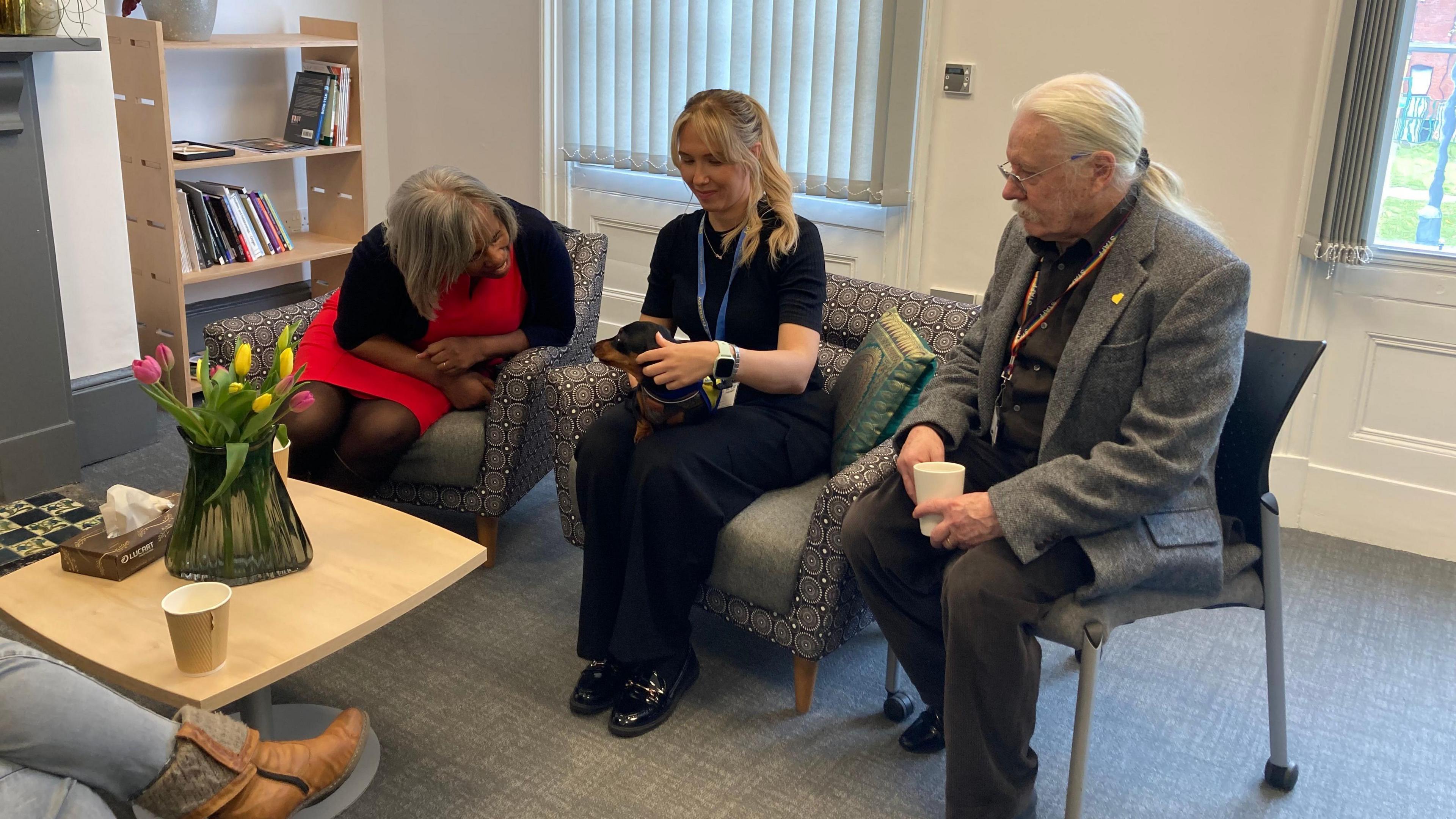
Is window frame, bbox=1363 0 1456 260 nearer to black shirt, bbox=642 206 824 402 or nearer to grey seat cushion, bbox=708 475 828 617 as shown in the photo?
black shirt, bbox=642 206 824 402

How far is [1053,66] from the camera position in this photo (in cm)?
329

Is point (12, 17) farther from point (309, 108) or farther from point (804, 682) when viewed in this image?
point (804, 682)

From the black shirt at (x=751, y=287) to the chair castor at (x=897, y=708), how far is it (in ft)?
2.18

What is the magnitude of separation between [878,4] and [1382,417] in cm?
186

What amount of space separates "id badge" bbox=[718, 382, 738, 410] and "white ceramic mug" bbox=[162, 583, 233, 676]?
1039 mm

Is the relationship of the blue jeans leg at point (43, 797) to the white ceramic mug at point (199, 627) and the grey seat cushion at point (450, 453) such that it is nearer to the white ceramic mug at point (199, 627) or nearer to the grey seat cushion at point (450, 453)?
the white ceramic mug at point (199, 627)

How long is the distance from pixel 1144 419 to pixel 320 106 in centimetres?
337

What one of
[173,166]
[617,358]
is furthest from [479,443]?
[173,166]

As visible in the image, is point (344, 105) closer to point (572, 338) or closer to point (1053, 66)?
point (572, 338)

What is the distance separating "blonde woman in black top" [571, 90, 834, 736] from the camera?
7.34ft

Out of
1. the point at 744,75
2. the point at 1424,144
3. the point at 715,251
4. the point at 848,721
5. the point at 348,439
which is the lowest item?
the point at 848,721

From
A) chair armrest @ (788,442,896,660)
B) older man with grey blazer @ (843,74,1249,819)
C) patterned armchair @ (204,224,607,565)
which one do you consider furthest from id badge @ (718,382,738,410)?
patterned armchair @ (204,224,607,565)

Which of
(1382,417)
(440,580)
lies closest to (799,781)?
(440,580)

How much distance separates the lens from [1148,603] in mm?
1903
